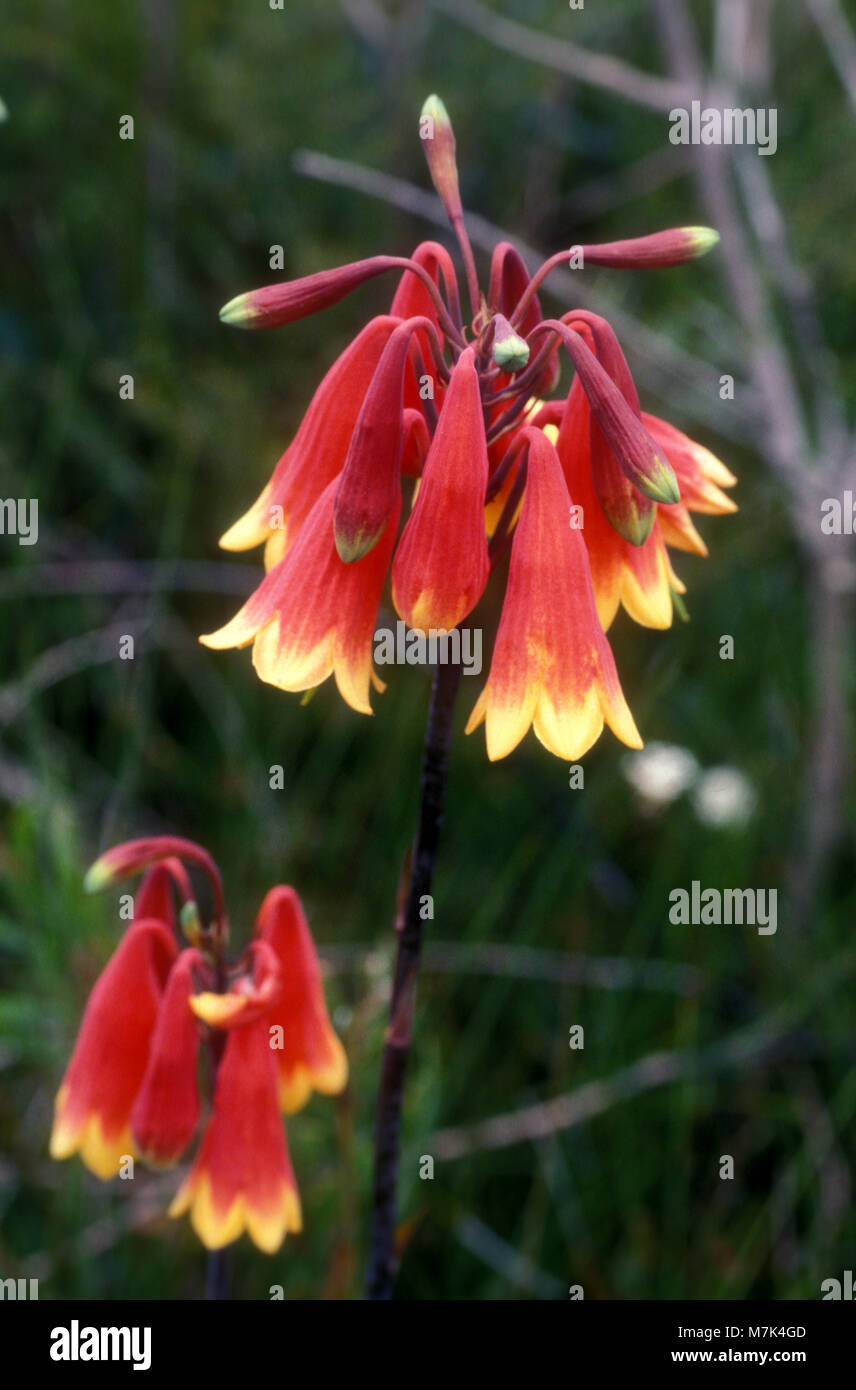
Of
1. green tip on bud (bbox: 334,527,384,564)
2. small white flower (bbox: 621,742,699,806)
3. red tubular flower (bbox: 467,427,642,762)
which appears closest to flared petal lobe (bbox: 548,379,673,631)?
red tubular flower (bbox: 467,427,642,762)

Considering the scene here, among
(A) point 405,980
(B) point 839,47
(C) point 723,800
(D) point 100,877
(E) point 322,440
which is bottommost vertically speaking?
(A) point 405,980

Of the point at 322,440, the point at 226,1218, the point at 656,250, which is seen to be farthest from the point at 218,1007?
the point at 656,250

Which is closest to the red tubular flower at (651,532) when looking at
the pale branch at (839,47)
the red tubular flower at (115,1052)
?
the red tubular flower at (115,1052)

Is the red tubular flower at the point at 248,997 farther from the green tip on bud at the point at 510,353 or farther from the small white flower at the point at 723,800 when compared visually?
the small white flower at the point at 723,800

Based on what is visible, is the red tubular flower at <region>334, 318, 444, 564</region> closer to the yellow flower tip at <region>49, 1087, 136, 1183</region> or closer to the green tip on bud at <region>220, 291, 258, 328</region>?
the green tip on bud at <region>220, 291, 258, 328</region>

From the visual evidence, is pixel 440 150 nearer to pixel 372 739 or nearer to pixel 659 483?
pixel 659 483

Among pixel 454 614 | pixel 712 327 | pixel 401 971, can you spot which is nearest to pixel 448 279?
pixel 454 614

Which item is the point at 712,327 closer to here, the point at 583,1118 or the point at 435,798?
the point at 583,1118
